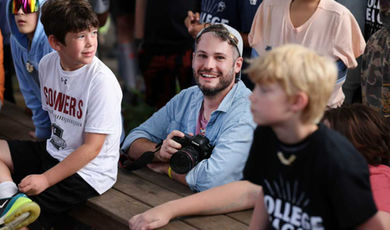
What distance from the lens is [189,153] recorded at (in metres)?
2.58

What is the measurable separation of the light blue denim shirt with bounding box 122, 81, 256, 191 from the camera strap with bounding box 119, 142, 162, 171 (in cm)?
15

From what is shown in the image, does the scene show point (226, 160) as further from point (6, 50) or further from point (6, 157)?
point (6, 50)

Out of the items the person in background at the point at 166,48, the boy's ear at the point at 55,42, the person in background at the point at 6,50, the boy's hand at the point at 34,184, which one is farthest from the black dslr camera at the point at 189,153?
the person in background at the point at 6,50

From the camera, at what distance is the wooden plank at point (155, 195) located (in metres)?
2.47

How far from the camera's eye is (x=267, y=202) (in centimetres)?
188

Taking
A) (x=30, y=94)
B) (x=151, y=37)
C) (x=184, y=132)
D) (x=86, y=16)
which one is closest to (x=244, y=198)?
(x=184, y=132)

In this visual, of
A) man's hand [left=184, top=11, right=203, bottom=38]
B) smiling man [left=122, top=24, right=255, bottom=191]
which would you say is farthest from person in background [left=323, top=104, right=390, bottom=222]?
man's hand [left=184, top=11, right=203, bottom=38]

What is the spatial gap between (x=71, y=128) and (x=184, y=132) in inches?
24.1

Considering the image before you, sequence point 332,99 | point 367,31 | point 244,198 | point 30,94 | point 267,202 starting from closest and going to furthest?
point 267,202
point 244,198
point 332,99
point 367,31
point 30,94

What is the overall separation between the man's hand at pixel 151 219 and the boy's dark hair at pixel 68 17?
3.03ft

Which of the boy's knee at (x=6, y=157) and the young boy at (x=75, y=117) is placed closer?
the young boy at (x=75, y=117)

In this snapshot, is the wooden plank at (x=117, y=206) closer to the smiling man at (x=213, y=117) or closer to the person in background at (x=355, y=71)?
the smiling man at (x=213, y=117)

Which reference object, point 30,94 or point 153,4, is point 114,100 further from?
point 153,4

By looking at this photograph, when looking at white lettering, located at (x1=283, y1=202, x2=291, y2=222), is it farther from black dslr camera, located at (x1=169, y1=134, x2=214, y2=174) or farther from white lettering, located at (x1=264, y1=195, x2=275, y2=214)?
black dslr camera, located at (x1=169, y1=134, x2=214, y2=174)
